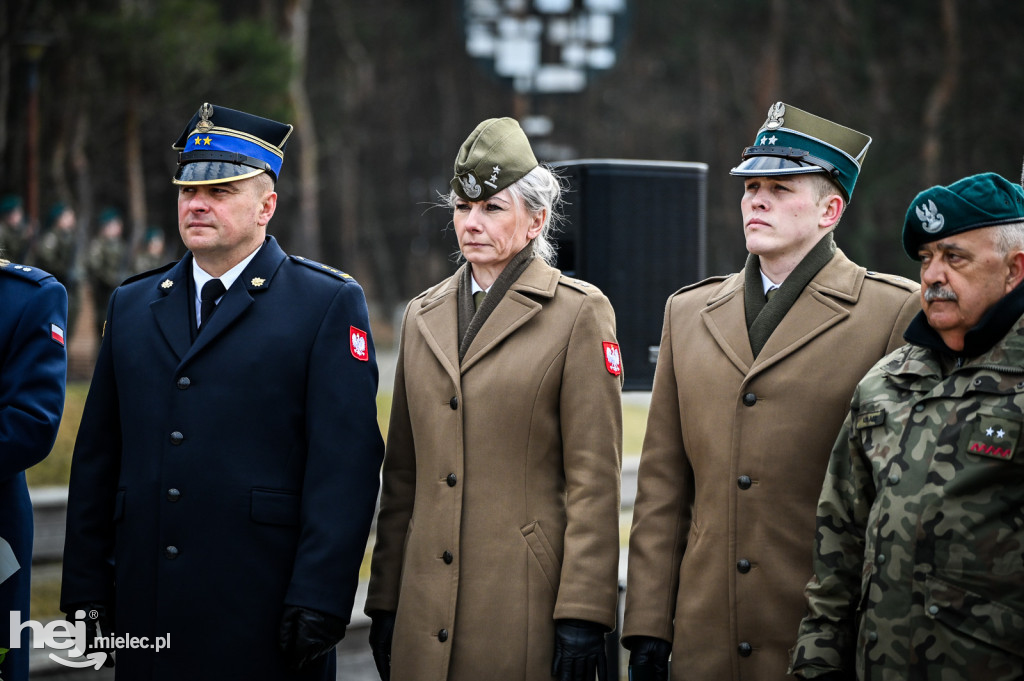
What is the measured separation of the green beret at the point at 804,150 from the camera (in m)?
3.24

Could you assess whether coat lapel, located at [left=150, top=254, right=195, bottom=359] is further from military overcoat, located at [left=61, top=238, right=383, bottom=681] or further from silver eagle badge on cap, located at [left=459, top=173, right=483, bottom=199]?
silver eagle badge on cap, located at [left=459, top=173, right=483, bottom=199]

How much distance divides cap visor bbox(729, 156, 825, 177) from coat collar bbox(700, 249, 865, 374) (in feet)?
0.86

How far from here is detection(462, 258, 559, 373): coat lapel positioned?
341 cm

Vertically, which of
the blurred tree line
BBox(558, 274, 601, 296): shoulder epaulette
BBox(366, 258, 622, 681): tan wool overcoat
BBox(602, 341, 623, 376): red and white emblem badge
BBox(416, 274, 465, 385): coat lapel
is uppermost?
the blurred tree line

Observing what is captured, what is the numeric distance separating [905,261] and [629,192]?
86.5 ft

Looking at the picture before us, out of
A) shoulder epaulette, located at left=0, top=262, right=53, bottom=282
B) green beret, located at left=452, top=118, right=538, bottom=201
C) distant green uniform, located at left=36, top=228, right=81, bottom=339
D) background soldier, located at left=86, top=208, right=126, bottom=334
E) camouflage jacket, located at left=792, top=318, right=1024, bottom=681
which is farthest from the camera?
background soldier, located at left=86, top=208, right=126, bottom=334

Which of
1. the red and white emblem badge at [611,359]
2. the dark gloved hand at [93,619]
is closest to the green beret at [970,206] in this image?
the red and white emblem badge at [611,359]

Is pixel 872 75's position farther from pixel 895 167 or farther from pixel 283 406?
pixel 283 406

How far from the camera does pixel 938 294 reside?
279cm

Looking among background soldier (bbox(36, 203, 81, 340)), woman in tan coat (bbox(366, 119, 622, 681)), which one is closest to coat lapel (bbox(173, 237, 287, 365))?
woman in tan coat (bbox(366, 119, 622, 681))

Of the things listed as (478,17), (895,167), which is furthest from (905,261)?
(478,17)

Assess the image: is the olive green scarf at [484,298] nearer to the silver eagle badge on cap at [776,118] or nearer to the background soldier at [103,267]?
the silver eagle badge on cap at [776,118]

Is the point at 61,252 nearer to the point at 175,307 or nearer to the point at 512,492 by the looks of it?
the point at 175,307

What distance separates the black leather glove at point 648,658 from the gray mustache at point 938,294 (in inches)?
45.2
